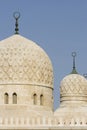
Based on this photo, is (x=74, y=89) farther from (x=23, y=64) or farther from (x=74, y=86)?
(x=23, y=64)

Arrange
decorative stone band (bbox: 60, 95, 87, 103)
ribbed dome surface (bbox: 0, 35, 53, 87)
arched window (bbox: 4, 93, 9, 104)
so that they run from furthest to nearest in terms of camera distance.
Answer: decorative stone band (bbox: 60, 95, 87, 103) → ribbed dome surface (bbox: 0, 35, 53, 87) → arched window (bbox: 4, 93, 9, 104)

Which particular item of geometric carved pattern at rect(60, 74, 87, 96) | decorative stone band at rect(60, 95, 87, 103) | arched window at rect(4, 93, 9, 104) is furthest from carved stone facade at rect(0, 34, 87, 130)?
decorative stone band at rect(60, 95, 87, 103)

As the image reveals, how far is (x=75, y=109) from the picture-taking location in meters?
36.2

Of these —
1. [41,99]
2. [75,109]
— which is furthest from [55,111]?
[41,99]

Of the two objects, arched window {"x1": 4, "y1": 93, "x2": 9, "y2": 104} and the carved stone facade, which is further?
arched window {"x1": 4, "y1": 93, "x2": 9, "y2": 104}

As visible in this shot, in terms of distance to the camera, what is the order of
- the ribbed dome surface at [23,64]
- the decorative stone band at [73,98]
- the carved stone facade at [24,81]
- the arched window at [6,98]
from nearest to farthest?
the carved stone facade at [24,81] < the arched window at [6,98] < the ribbed dome surface at [23,64] < the decorative stone band at [73,98]

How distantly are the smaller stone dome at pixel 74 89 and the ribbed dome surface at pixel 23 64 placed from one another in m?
4.43

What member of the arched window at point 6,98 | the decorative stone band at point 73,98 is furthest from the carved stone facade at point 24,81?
the decorative stone band at point 73,98

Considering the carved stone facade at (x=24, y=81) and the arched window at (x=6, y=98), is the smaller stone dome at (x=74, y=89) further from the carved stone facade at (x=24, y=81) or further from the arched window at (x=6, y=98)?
the arched window at (x=6, y=98)

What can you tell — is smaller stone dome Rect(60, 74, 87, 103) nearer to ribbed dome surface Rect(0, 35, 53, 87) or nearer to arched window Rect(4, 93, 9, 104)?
ribbed dome surface Rect(0, 35, 53, 87)

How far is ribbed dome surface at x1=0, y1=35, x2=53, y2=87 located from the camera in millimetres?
31500

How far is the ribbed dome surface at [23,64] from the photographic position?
31500 mm

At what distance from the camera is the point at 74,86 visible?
121ft

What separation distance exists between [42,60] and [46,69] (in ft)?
1.50
